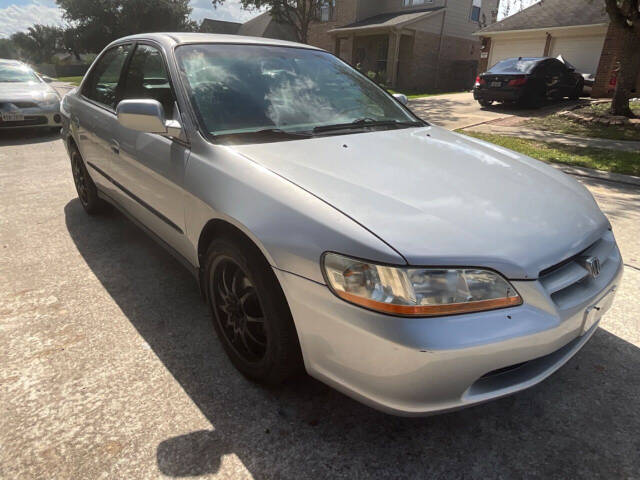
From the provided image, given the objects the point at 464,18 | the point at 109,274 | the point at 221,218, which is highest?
the point at 464,18

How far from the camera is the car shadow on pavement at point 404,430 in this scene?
69.1 inches

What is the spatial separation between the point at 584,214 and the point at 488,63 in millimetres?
21095

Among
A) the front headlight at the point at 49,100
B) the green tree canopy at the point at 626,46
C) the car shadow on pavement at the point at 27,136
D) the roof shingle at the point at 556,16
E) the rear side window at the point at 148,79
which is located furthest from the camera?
the roof shingle at the point at 556,16

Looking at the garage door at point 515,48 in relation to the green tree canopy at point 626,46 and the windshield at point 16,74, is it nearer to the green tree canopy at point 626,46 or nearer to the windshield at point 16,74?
the green tree canopy at point 626,46

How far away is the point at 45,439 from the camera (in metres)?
1.85

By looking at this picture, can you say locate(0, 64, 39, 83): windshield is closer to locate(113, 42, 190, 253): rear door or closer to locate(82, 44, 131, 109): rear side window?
locate(82, 44, 131, 109): rear side window

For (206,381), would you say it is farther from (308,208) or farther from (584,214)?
(584,214)

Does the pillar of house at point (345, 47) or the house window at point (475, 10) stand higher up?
the house window at point (475, 10)

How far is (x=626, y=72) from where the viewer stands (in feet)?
34.7

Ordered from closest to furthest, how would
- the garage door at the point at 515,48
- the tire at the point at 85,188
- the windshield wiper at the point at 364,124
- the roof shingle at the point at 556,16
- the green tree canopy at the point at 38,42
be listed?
the windshield wiper at the point at 364,124 < the tire at the point at 85,188 < the roof shingle at the point at 556,16 < the garage door at the point at 515,48 < the green tree canopy at the point at 38,42

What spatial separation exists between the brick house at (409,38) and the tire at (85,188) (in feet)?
68.6

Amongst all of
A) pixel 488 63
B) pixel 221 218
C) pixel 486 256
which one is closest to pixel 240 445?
pixel 221 218

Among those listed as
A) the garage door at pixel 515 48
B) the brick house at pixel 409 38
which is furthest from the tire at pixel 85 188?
the brick house at pixel 409 38

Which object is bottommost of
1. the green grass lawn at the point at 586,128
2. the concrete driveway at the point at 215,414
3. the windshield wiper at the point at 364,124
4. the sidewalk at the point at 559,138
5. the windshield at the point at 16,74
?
the concrete driveway at the point at 215,414
